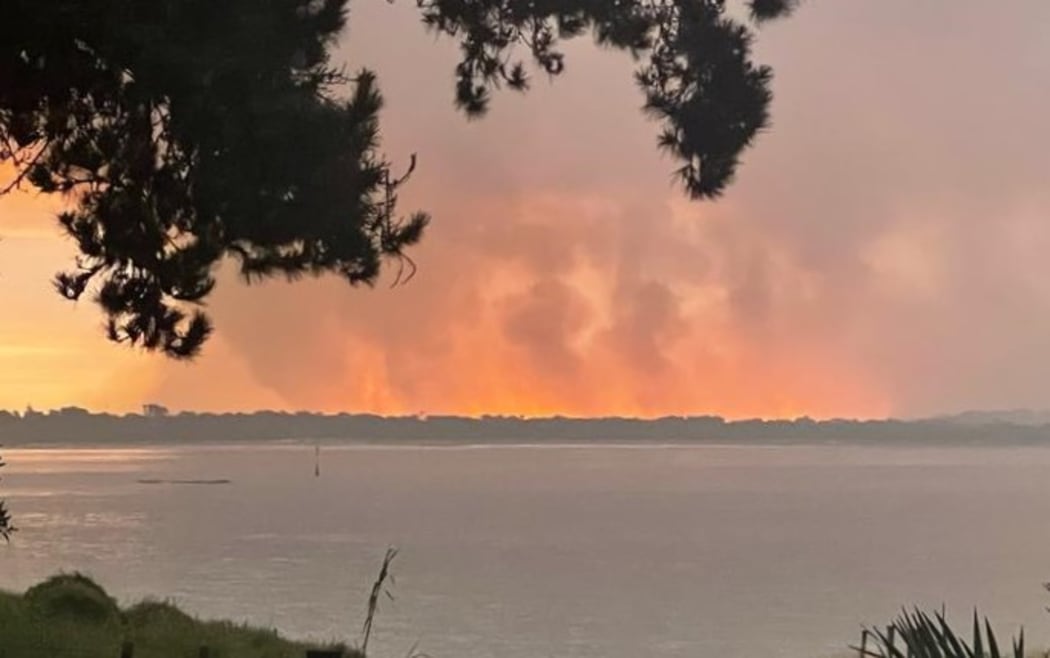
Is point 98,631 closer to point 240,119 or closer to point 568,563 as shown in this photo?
point 240,119

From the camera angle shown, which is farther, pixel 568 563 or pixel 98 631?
pixel 568 563

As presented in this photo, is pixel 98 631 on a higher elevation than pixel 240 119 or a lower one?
lower

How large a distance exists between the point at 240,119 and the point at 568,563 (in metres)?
45.5

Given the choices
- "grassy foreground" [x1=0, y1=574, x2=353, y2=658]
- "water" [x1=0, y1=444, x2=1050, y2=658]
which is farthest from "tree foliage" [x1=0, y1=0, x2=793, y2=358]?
"water" [x1=0, y1=444, x2=1050, y2=658]

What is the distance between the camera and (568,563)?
52.2 metres

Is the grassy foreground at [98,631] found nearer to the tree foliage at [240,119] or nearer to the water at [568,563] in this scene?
the tree foliage at [240,119]

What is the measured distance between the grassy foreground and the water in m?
16.7

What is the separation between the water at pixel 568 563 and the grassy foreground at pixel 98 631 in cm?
1674

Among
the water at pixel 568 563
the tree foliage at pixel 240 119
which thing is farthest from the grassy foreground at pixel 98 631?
the water at pixel 568 563

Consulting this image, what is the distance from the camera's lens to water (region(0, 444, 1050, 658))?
113 feet

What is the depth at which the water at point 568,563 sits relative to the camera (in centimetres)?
3453

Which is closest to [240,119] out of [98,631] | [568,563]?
[98,631]

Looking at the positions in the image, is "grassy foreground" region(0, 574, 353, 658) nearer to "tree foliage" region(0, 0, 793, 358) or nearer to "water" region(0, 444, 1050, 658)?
"tree foliage" region(0, 0, 793, 358)

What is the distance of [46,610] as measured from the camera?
1161 centimetres
